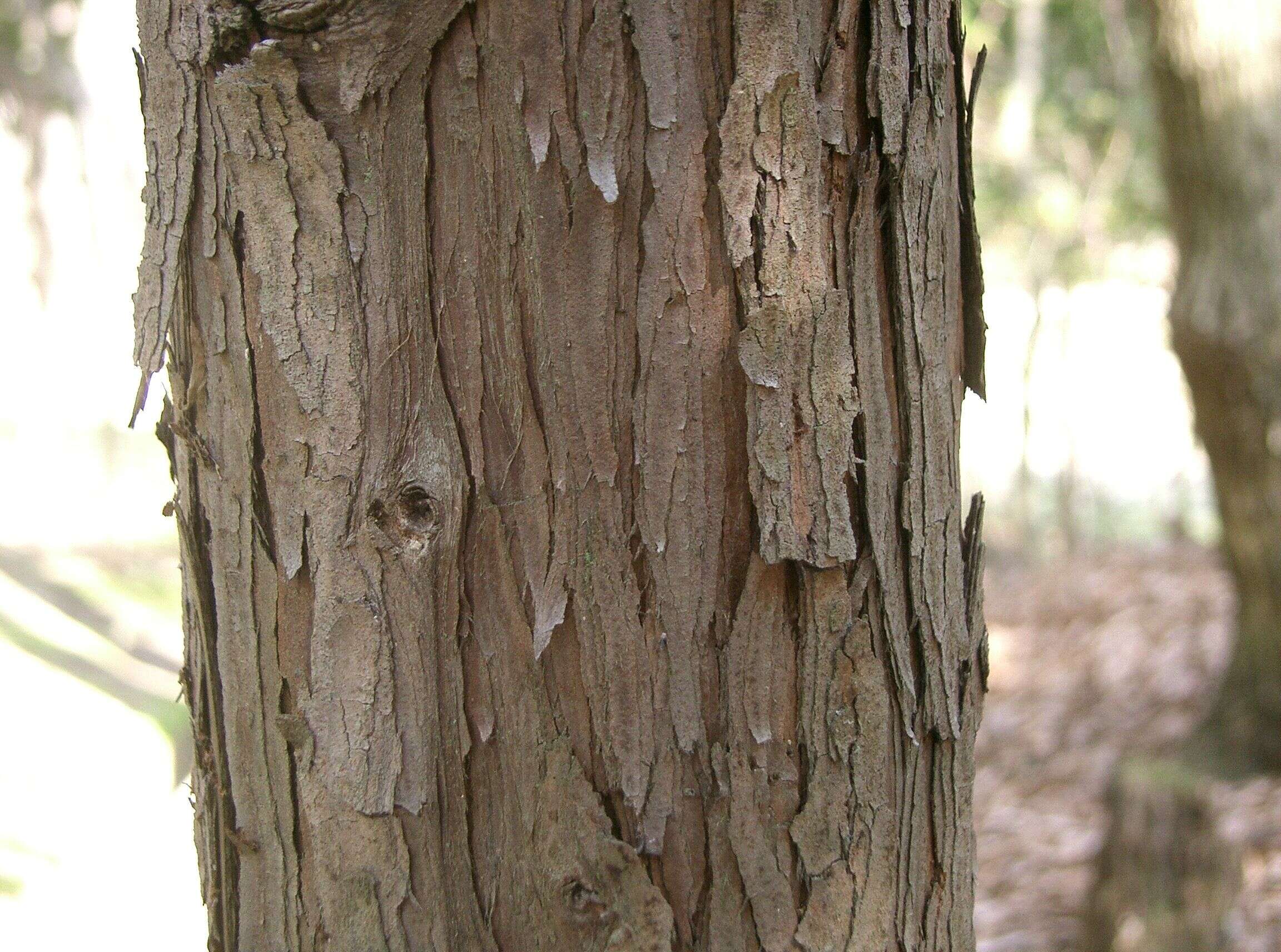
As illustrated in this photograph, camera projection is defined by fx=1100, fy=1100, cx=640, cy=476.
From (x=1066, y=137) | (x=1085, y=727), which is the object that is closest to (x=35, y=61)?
(x=1066, y=137)

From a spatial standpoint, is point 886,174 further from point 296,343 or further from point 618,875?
point 618,875

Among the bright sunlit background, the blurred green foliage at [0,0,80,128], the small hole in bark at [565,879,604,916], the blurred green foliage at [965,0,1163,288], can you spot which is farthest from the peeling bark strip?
the blurred green foliage at [0,0,80,128]

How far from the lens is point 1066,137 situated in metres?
12.0

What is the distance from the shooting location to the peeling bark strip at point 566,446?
3.47 feet

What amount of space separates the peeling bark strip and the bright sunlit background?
100 inches

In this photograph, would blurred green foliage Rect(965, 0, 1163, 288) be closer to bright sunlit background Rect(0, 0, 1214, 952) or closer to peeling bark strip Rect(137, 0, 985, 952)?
bright sunlit background Rect(0, 0, 1214, 952)

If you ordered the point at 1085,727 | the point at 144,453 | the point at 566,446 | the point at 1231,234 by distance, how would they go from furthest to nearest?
1. the point at 144,453
2. the point at 1085,727
3. the point at 1231,234
4. the point at 566,446

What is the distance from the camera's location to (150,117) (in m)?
1.14

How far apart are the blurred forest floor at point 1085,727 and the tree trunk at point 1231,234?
1.18m

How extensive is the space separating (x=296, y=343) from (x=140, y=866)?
359cm

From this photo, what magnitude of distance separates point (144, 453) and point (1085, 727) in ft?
39.0

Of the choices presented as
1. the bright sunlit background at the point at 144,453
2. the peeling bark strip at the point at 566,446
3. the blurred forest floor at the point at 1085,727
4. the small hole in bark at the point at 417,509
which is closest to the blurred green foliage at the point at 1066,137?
the bright sunlit background at the point at 144,453

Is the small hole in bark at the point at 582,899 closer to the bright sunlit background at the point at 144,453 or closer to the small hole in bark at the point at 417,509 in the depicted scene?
the small hole in bark at the point at 417,509

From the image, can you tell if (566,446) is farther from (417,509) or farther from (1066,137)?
(1066,137)
